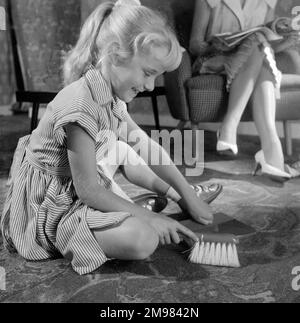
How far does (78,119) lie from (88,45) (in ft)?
0.47

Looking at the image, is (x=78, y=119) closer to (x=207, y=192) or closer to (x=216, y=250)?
(x=216, y=250)

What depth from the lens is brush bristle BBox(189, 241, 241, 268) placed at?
2.28ft

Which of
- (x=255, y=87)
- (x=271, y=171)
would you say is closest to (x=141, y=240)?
(x=271, y=171)

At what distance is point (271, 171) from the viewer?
4.09ft

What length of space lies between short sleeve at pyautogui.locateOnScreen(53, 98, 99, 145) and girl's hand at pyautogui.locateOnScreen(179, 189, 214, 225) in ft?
0.90

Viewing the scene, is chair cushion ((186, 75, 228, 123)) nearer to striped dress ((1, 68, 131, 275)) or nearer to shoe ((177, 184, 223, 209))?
shoe ((177, 184, 223, 209))

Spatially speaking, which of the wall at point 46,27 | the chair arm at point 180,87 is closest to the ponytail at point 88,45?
the chair arm at point 180,87

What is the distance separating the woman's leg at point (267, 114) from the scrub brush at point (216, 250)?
0.63m

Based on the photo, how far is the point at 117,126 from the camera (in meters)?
0.78
